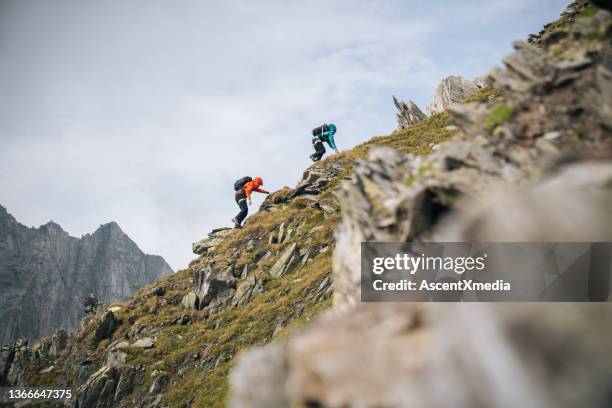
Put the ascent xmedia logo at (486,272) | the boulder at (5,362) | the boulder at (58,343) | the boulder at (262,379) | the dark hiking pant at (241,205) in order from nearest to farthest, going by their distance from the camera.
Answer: the boulder at (262,379), the ascent xmedia logo at (486,272), the boulder at (5,362), the boulder at (58,343), the dark hiking pant at (241,205)

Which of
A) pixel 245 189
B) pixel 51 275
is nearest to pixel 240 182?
pixel 245 189

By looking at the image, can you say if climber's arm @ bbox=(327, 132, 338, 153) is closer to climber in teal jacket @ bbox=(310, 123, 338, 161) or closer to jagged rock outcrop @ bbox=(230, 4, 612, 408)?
climber in teal jacket @ bbox=(310, 123, 338, 161)

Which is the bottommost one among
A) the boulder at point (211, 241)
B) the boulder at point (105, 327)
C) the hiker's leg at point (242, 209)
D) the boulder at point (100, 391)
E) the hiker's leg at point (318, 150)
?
the boulder at point (100, 391)

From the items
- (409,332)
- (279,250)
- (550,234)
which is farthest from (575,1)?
(409,332)

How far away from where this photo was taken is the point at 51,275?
173875mm

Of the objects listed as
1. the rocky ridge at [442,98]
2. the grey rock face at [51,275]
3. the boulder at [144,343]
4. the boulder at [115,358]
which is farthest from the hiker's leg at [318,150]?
the grey rock face at [51,275]

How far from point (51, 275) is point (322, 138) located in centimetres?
17403

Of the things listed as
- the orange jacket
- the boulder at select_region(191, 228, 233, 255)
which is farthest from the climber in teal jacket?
the boulder at select_region(191, 228, 233, 255)

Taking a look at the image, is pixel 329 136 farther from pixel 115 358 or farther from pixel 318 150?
pixel 115 358

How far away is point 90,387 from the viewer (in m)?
26.6

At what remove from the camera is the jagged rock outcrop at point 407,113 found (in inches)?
2325

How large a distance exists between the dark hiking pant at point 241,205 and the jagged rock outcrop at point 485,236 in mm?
28452

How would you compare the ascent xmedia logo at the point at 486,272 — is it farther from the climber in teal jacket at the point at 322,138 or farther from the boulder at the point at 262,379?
the climber in teal jacket at the point at 322,138

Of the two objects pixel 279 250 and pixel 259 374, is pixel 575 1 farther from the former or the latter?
pixel 259 374
